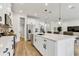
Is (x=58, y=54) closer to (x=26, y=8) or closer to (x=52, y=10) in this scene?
(x=52, y=10)

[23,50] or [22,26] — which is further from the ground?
[22,26]

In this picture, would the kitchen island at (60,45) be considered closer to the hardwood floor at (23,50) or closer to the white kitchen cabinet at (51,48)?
the white kitchen cabinet at (51,48)

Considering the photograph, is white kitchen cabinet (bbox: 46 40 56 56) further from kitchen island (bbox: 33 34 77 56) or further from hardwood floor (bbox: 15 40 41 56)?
hardwood floor (bbox: 15 40 41 56)

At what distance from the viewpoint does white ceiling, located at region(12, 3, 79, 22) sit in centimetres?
239

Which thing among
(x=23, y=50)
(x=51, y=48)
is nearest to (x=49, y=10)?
(x=51, y=48)

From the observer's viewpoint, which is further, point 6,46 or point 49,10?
point 49,10

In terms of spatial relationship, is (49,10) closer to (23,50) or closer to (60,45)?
(60,45)

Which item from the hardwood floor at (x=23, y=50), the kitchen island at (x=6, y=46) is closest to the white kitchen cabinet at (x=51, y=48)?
the hardwood floor at (x=23, y=50)

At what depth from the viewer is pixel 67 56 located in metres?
2.35

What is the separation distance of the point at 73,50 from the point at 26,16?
1.21 m

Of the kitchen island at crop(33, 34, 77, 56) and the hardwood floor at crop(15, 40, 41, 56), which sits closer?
the kitchen island at crop(33, 34, 77, 56)

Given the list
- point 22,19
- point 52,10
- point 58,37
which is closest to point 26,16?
point 22,19

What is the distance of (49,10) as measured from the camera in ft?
8.23

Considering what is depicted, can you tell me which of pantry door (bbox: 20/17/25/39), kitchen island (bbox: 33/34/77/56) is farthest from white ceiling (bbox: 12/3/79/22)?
kitchen island (bbox: 33/34/77/56)
